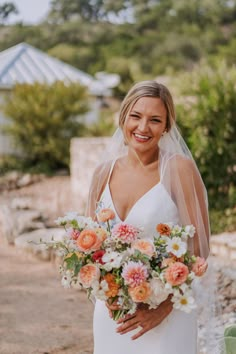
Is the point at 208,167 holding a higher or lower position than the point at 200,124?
lower

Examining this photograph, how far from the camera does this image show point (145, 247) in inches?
84.2

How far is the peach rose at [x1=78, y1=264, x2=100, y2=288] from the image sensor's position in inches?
84.4

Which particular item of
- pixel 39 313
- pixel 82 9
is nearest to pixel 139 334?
pixel 39 313

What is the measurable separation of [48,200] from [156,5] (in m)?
33.1

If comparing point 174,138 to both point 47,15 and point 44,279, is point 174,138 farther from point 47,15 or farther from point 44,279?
point 47,15

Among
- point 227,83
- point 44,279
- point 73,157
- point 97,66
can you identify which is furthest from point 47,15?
point 44,279

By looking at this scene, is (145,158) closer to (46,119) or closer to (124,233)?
(124,233)

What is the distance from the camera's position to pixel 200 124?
371 inches

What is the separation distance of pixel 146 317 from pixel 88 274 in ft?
0.88

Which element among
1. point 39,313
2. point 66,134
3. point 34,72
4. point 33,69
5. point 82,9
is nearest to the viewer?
point 39,313

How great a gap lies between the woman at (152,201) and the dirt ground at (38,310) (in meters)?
2.55

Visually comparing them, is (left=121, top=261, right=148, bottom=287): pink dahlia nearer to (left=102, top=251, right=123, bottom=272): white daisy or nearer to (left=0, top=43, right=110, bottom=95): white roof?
(left=102, top=251, right=123, bottom=272): white daisy

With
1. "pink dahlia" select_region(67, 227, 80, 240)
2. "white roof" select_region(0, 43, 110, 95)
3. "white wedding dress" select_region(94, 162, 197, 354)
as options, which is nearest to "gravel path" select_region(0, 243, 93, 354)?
"white wedding dress" select_region(94, 162, 197, 354)

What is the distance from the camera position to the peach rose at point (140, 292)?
2066mm
